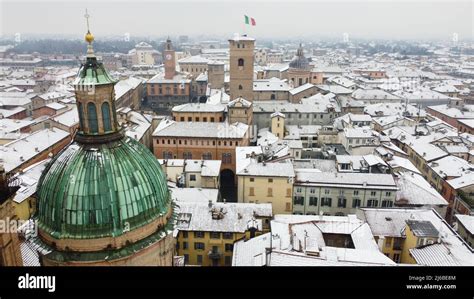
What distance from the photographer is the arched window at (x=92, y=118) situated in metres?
13.3

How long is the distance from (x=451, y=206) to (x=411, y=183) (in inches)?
307

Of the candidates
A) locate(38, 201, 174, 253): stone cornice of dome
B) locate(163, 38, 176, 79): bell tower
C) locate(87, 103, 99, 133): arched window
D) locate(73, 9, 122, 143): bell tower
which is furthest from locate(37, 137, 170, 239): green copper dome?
locate(163, 38, 176, 79): bell tower

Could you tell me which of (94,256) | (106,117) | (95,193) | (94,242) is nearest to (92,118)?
(106,117)

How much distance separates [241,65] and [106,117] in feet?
163

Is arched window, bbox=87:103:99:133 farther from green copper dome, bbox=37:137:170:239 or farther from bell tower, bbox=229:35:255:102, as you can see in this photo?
bell tower, bbox=229:35:255:102

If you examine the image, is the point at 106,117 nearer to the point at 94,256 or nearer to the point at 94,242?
the point at 94,242

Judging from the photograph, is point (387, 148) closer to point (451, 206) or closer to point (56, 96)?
point (451, 206)

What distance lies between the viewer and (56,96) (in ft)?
264

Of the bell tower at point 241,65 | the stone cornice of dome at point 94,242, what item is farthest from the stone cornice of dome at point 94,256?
the bell tower at point 241,65

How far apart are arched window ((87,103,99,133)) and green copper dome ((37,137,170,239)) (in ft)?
1.93

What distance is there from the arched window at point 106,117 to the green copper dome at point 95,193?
60 centimetres

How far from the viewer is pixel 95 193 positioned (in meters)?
12.8
